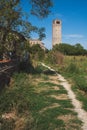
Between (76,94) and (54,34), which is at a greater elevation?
(54,34)

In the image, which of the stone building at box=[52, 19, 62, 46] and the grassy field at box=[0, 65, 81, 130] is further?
the stone building at box=[52, 19, 62, 46]

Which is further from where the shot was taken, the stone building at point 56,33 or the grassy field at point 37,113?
the stone building at point 56,33

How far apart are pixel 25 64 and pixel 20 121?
54.6 feet

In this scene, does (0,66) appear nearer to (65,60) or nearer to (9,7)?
(9,7)

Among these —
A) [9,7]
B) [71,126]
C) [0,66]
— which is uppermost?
[9,7]

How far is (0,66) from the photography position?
516 inches

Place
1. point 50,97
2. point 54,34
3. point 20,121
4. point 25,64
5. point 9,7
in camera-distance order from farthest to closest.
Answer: point 54,34 → point 25,64 → point 9,7 → point 50,97 → point 20,121

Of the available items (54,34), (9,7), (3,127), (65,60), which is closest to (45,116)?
(3,127)

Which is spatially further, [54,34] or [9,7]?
[54,34]

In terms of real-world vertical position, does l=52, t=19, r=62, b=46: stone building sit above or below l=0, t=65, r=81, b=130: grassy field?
above

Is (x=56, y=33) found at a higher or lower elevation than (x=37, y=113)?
higher

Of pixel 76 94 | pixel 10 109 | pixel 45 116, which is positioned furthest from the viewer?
pixel 76 94

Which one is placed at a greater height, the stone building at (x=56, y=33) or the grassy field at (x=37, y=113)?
the stone building at (x=56, y=33)

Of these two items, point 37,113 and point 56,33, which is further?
point 56,33
